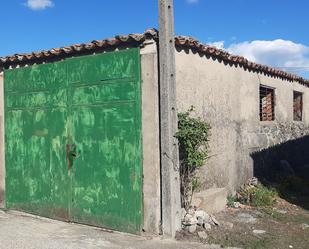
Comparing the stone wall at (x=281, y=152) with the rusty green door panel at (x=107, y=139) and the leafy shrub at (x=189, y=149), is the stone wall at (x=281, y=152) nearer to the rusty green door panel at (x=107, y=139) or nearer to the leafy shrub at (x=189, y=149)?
the leafy shrub at (x=189, y=149)

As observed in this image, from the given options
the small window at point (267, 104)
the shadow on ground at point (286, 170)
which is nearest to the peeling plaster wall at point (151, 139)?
the shadow on ground at point (286, 170)

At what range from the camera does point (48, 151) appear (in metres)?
8.39

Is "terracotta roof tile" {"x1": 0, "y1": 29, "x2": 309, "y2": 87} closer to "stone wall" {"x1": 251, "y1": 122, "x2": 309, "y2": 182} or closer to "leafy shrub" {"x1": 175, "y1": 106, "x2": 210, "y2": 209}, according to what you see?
"leafy shrub" {"x1": 175, "y1": 106, "x2": 210, "y2": 209}

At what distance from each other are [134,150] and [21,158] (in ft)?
9.33

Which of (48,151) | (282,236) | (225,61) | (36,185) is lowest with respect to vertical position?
(282,236)

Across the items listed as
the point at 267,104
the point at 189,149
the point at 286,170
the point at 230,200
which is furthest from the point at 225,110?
the point at 286,170

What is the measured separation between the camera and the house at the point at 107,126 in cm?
712

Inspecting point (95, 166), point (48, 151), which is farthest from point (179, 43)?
point (48, 151)

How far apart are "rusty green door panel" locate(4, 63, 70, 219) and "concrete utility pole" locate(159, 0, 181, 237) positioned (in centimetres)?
203

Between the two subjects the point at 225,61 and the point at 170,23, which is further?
the point at 225,61

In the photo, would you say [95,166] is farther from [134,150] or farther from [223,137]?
[223,137]

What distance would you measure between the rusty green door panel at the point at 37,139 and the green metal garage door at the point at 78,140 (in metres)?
0.02

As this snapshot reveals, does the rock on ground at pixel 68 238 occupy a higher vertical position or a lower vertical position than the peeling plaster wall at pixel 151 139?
lower

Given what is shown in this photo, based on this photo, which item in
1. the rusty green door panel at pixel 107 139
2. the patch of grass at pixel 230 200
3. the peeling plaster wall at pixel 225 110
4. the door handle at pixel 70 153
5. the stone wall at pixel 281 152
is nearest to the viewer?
the rusty green door panel at pixel 107 139
